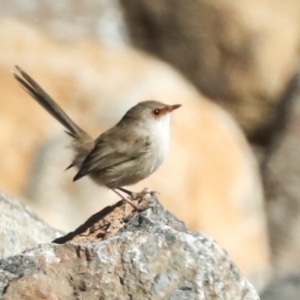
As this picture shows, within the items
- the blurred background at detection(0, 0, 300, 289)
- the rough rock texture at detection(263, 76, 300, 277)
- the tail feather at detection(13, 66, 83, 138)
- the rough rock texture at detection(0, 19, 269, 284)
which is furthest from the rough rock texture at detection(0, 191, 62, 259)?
the rough rock texture at detection(263, 76, 300, 277)

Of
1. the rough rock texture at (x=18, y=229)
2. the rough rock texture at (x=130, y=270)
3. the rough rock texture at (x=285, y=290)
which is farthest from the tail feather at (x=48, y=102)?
the rough rock texture at (x=130, y=270)

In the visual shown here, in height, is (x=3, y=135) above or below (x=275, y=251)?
below

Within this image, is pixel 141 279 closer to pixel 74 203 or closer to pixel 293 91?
pixel 74 203

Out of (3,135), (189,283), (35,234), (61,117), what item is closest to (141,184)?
(3,135)

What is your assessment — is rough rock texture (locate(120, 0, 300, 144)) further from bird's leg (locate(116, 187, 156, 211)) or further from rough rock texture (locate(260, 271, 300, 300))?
bird's leg (locate(116, 187, 156, 211))

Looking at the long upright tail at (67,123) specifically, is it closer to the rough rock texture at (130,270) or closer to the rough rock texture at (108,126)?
the rough rock texture at (108,126)

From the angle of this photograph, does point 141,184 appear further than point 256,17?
No

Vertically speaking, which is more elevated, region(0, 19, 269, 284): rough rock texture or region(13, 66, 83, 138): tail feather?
region(0, 19, 269, 284): rough rock texture

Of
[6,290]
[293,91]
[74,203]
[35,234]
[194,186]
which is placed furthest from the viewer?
[293,91]
